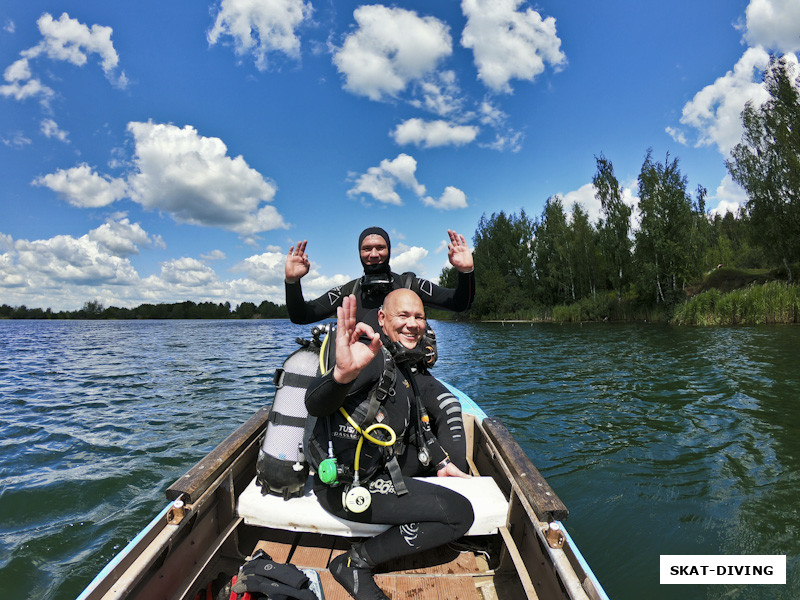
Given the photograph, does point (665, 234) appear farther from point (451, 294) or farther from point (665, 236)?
point (451, 294)

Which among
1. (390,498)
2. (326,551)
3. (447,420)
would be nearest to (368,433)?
(390,498)

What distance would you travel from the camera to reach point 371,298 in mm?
4211

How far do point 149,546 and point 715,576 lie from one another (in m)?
4.66

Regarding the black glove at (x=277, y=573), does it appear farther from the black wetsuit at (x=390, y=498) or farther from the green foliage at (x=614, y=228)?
the green foliage at (x=614, y=228)

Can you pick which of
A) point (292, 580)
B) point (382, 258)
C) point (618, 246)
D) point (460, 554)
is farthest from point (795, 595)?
point (618, 246)

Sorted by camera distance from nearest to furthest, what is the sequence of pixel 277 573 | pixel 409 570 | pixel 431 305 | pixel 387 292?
pixel 277 573 < pixel 409 570 < pixel 387 292 < pixel 431 305

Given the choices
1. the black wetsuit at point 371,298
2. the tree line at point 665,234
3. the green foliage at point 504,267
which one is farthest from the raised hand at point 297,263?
the green foliage at point 504,267

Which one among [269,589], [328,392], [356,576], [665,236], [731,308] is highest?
[665,236]

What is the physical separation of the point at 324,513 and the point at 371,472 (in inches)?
23.0

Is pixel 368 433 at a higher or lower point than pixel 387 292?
lower

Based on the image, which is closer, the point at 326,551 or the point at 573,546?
the point at 573,546

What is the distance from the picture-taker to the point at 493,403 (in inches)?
396

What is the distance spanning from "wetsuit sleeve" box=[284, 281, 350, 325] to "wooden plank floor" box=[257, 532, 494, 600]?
1872 mm

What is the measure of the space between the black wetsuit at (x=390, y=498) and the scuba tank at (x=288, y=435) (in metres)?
0.27
